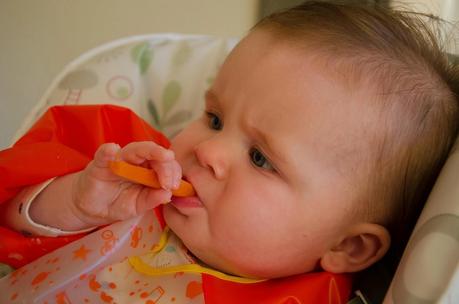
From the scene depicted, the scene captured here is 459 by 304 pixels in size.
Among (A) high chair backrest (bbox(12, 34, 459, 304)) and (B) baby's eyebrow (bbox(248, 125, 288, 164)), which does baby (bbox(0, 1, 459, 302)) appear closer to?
(B) baby's eyebrow (bbox(248, 125, 288, 164))

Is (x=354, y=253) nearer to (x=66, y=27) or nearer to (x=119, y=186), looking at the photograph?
(x=119, y=186)

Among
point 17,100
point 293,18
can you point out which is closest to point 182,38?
point 293,18

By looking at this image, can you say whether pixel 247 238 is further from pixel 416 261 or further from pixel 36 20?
pixel 36 20

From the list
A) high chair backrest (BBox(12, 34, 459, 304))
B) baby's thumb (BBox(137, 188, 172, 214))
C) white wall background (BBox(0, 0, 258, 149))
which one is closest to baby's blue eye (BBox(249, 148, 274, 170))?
baby's thumb (BBox(137, 188, 172, 214))

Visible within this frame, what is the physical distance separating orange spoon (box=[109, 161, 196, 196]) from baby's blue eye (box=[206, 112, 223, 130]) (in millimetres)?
90

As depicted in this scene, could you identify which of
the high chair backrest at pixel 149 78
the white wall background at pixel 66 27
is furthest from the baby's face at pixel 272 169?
the white wall background at pixel 66 27

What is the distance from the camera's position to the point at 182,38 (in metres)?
1.10

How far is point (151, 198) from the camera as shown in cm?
67

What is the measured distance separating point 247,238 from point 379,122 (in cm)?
20

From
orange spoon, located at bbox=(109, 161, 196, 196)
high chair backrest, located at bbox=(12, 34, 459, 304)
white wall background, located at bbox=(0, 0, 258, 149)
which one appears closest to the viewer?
orange spoon, located at bbox=(109, 161, 196, 196)

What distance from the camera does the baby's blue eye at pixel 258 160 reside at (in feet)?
2.17

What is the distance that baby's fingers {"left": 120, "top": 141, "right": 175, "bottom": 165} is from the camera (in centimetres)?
62

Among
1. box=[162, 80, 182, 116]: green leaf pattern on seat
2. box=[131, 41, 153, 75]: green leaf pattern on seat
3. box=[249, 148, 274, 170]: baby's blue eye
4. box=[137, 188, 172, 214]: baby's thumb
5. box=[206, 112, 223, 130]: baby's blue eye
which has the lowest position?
box=[162, 80, 182, 116]: green leaf pattern on seat

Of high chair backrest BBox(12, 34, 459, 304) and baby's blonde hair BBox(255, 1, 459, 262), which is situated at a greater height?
baby's blonde hair BBox(255, 1, 459, 262)
